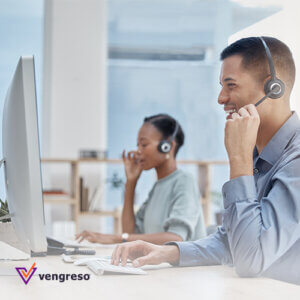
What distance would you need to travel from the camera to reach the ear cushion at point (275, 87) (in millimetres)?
1216

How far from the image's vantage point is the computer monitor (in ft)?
3.18

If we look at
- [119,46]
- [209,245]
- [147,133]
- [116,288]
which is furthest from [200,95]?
[116,288]

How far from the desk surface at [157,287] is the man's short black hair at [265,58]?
463 millimetres

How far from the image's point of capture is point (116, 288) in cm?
101

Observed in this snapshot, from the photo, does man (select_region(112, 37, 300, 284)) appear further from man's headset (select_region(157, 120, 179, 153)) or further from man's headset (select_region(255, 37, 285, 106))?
man's headset (select_region(157, 120, 179, 153))

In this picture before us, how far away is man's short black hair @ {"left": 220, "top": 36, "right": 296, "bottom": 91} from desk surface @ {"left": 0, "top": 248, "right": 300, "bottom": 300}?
18.2 inches

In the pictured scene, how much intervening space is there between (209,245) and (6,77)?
652 millimetres

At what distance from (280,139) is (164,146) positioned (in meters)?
1.11

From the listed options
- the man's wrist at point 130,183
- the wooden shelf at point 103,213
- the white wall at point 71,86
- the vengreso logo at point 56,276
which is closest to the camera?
the vengreso logo at point 56,276

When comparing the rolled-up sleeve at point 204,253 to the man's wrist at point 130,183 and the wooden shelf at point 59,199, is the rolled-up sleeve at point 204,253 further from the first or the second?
the wooden shelf at point 59,199

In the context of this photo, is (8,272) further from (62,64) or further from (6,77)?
(62,64)

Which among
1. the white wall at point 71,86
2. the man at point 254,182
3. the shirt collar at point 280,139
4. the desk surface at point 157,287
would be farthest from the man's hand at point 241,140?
the white wall at point 71,86

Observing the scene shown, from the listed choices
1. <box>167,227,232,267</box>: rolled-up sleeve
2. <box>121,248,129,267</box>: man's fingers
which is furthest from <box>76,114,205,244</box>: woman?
<box>121,248,129,267</box>: man's fingers

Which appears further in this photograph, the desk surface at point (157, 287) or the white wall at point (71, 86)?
the white wall at point (71, 86)
